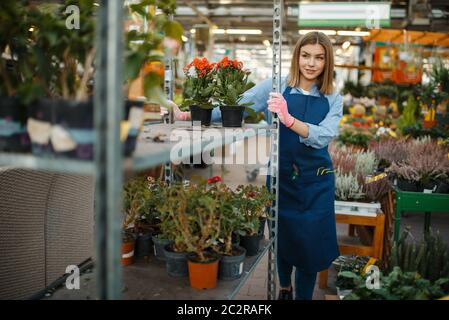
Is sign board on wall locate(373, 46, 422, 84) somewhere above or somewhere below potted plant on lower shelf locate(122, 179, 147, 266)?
above

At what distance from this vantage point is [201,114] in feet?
7.06

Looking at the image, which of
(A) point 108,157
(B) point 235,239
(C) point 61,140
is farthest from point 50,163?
(B) point 235,239

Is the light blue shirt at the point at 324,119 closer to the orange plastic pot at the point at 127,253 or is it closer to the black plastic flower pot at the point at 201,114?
the black plastic flower pot at the point at 201,114

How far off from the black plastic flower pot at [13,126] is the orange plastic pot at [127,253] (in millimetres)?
728

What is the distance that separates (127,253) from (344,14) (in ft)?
17.2

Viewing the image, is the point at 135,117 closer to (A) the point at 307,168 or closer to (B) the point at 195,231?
(B) the point at 195,231

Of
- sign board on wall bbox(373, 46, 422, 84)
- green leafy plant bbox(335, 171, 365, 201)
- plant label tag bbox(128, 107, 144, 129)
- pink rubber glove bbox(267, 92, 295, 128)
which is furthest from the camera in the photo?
sign board on wall bbox(373, 46, 422, 84)

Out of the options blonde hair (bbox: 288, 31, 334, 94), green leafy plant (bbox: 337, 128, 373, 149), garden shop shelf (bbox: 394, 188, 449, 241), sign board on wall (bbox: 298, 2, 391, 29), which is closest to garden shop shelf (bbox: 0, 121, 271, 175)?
blonde hair (bbox: 288, 31, 334, 94)

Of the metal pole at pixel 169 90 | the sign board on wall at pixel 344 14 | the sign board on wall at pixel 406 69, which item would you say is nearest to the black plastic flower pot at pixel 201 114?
the metal pole at pixel 169 90

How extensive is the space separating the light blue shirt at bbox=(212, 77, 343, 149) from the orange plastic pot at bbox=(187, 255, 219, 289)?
35.4 inches

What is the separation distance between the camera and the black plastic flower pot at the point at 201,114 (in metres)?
2.14

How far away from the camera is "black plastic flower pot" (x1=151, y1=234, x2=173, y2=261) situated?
1872 millimetres
